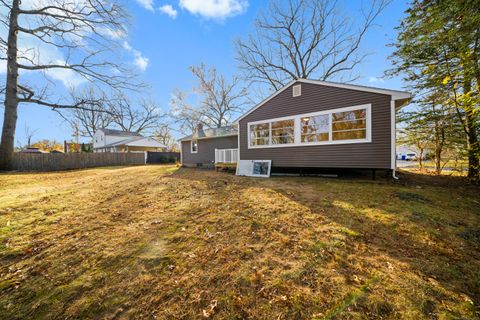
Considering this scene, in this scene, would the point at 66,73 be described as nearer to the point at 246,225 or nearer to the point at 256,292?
the point at 246,225

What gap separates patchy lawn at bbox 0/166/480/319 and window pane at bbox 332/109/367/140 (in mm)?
3627

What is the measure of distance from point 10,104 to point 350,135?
2033cm

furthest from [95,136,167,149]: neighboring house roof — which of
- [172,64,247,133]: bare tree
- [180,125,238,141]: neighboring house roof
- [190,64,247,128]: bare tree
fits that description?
[180,125,238,141]: neighboring house roof

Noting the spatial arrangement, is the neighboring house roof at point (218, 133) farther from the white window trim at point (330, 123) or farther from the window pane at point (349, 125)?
the window pane at point (349, 125)

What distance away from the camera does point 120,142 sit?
32000 mm

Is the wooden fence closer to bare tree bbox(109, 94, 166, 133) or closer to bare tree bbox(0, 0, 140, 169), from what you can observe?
bare tree bbox(0, 0, 140, 169)

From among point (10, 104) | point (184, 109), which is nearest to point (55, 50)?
point (10, 104)

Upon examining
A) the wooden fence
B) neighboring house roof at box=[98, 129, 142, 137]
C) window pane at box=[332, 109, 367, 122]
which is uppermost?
neighboring house roof at box=[98, 129, 142, 137]

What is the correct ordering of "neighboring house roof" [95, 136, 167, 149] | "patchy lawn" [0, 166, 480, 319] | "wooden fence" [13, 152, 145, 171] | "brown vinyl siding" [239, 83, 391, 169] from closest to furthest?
"patchy lawn" [0, 166, 480, 319], "brown vinyl siding" [239, 83, 391, 169], "wooden fence" [13, 152, 145, 171], "neighboring house roof" [95, 136, 167, 149]

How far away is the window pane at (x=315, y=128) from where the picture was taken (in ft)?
28.1

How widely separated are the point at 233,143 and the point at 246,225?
1113cm

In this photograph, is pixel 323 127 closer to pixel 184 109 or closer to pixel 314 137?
pixel 314 137

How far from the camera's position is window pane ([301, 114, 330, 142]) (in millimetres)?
8570

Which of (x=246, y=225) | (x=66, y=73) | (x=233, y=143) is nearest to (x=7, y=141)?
(x=66, y=73)
